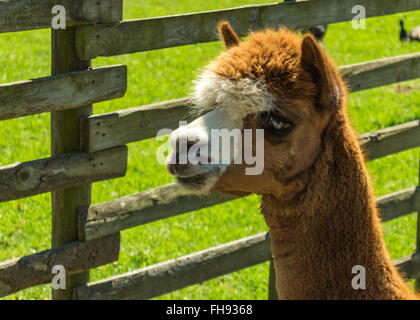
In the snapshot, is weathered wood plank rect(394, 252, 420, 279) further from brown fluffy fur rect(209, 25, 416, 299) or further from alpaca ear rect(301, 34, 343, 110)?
alpaca ear rect(301, 34, 343, 110)

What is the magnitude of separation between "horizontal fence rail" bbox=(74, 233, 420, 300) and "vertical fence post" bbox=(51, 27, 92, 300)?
0.44 feet

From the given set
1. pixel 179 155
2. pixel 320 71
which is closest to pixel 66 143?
pixel 179 155

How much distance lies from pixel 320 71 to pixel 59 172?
63.7 inches

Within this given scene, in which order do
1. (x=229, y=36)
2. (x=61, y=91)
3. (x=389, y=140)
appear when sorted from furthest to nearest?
(x=389, y=140)
(x=61, y=91)
(x=229, y=36)

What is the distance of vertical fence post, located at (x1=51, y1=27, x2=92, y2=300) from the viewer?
3.51m

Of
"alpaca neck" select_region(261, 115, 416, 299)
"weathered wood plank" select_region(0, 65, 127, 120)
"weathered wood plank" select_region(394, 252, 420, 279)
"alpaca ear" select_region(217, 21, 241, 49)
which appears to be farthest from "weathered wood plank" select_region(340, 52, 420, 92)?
"alpaca neck" select_region(261, 115, 416, 299)

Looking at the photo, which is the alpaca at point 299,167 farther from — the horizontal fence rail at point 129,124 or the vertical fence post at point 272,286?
the vertical fence post at point 272,286

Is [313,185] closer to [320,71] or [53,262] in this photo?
[320,71]

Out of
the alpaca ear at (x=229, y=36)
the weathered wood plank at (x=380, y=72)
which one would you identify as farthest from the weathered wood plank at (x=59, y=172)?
the weathered wood plank at (x=380, y=72)

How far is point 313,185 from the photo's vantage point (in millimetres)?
2824

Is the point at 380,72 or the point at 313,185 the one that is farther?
the point at 380,72

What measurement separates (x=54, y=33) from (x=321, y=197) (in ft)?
5.59
